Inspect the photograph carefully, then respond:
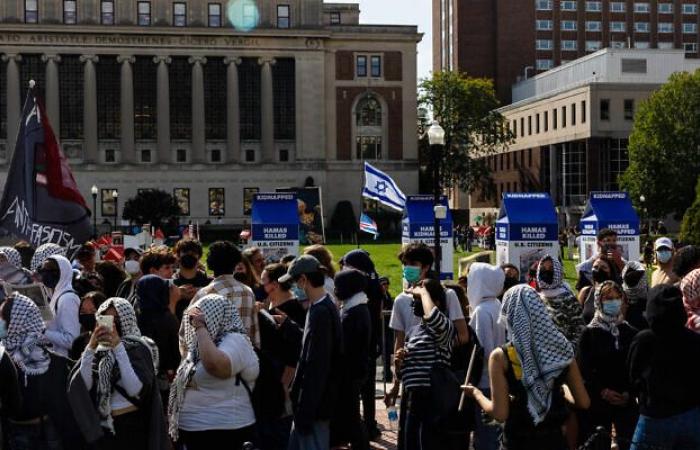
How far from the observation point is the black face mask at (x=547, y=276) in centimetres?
950

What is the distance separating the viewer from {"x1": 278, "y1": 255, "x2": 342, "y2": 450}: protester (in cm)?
859

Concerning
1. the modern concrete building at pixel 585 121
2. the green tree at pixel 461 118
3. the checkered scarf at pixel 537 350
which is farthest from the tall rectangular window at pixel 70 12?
the checkered scarf at pixel 537 350

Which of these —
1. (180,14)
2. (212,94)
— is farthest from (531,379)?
(180,14)

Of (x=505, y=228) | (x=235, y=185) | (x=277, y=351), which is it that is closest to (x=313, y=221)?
(x=505, y=228)

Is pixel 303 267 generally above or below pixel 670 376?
above

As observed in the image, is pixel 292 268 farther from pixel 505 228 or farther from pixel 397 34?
pixel 397 34

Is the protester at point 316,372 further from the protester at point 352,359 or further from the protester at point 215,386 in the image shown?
the protester at point 215,386

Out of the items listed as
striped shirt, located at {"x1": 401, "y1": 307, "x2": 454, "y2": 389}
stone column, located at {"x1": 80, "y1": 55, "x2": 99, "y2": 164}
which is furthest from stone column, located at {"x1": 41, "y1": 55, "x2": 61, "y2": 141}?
striped shirt, located at {"x1": 401, "y1": 307, "x2": 454, "y2": 389}

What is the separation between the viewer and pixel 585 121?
86875 mm

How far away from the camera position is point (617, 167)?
87562mm

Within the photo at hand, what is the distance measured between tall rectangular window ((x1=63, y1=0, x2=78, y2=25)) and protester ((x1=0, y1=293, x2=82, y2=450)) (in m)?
81.9

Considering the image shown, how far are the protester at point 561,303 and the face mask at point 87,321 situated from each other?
13.8 ft

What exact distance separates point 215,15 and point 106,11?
891 cm

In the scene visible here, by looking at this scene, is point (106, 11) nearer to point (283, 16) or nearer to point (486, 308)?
point (283, 16)
